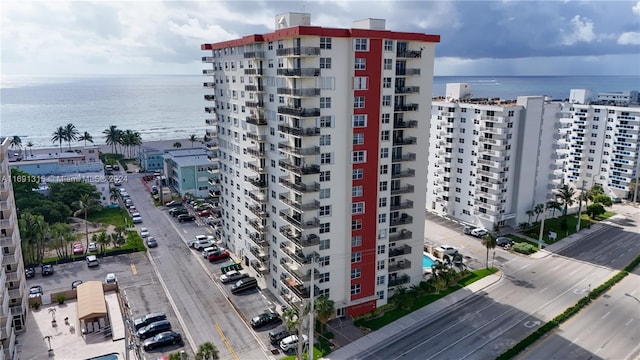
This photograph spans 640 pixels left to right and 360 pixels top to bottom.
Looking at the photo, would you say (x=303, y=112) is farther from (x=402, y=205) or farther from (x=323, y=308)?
(x=323, y=308)

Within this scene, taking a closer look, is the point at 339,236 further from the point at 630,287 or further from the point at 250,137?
the point at 630,287

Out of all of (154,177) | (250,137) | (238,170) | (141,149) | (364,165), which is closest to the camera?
(364,165)

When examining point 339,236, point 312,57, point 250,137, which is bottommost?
A: point 339,236

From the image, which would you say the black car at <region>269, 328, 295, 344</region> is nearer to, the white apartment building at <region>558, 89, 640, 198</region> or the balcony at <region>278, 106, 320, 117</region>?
the balcony at <region>278, 106, 320, 117</region>

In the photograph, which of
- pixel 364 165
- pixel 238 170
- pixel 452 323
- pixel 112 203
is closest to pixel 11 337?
pixel 238 170

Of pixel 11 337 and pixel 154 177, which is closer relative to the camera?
pixel 11 337

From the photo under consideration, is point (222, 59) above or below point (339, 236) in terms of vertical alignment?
above

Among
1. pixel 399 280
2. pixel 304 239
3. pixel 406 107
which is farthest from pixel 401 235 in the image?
pixel 406 107

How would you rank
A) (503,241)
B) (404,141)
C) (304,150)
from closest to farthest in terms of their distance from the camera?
(304,150), (404,141), (503,241)
